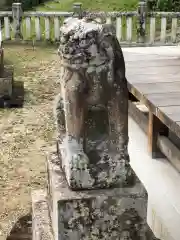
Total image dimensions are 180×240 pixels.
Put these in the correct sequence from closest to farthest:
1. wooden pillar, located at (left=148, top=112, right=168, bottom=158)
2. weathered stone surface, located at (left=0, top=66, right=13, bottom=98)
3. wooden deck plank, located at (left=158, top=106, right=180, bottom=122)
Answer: wooden deck plank, located at (left=158, top=106, right=180, bottom=122) → wooden pillar, located at (left=148, top=112, right=168, bottom=158) → weathered stone surface, located at (left=0, top=66, right=13, bottom=98)

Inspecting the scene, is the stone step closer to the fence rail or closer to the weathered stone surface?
the weathered stone surface

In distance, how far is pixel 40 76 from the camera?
782cm

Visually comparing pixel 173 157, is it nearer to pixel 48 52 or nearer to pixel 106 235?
pixel 106 235

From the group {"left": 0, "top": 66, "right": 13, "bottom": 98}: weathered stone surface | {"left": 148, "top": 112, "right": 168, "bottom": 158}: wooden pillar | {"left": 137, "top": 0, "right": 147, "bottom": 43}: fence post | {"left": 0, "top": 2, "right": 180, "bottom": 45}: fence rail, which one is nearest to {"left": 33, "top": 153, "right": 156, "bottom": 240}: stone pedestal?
{"left": 148, "top": 112, "right": 168, "bottom": 158}: wooden pillar

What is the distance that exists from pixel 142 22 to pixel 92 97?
24.0ft

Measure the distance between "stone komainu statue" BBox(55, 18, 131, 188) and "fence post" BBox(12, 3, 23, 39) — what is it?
7.18 metres

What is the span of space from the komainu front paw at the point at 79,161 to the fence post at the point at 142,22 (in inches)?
284

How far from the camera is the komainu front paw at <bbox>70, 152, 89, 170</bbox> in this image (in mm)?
2413

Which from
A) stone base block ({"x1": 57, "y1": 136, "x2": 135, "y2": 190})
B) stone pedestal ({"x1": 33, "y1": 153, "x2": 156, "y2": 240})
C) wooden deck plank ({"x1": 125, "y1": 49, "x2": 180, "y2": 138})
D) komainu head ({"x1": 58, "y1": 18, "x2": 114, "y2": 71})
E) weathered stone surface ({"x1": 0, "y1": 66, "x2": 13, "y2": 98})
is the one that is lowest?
weathered stone surface ({"x1": 0, "y1": 66, "x2": 13, "y2": 98})

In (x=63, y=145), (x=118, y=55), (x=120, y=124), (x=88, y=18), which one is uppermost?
(x=88, y=18)

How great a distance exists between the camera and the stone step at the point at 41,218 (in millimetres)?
2661

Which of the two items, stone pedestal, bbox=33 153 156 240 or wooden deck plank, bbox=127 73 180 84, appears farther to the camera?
wooden deck plank, bbox=127 73 180 84

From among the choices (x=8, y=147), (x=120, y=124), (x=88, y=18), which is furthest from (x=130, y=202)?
(x=8, y=147)

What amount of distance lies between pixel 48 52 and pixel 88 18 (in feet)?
22.5
